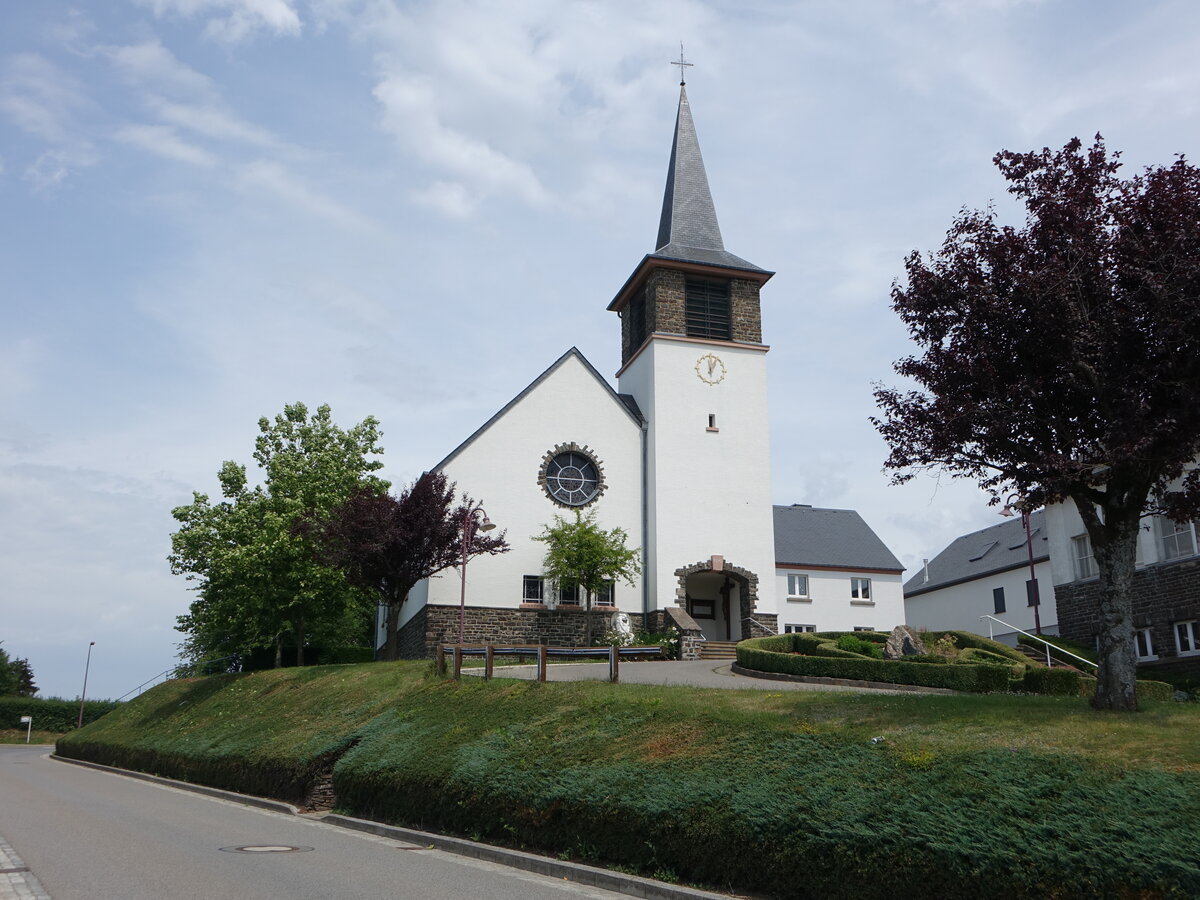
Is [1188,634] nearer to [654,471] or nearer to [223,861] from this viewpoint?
[654,471]

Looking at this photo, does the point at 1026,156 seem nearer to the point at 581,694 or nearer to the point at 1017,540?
the point at 581,694

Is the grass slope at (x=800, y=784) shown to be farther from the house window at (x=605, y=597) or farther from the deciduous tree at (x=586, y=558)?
the house window at (x=605, y=597)

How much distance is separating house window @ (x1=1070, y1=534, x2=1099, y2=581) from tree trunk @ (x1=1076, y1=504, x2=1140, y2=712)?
56.0 ft

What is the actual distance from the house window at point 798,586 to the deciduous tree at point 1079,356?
32.2 m

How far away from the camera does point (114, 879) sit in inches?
412

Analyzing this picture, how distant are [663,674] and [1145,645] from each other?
13.0 m

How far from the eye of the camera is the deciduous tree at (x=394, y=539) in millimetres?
28250

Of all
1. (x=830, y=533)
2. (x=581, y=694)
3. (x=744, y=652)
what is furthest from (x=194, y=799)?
(x=830, y=533)

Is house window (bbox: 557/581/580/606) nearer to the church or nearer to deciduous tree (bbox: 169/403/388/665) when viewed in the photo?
the church

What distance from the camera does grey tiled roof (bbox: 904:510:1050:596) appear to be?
150 ft

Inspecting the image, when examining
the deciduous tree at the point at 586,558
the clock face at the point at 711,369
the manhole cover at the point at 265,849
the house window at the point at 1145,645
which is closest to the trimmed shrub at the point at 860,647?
the house window at the point at 1145,645

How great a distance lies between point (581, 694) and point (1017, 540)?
3690 centimetres

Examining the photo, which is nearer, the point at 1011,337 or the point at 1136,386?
the point at 1136,386

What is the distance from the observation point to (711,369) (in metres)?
37.6
